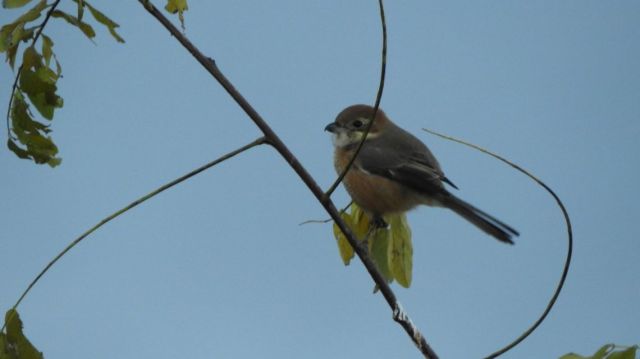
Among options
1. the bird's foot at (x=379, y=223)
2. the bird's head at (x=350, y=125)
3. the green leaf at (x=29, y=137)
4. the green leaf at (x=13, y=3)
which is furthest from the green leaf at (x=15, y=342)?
the bird's head at (x=350, y=125)

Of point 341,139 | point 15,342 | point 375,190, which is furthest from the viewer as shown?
point 341,139

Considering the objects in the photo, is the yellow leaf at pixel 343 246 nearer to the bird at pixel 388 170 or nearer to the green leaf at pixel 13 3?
the bird at pixel 388 170

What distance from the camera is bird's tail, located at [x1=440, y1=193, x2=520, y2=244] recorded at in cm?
388

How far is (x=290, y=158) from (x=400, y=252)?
1448mm

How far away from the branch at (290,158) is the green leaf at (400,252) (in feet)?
3.46

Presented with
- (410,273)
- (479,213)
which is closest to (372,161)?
(479,213)

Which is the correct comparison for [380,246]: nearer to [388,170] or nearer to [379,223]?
[379,223]

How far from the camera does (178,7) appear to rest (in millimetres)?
3189

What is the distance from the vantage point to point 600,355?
2199 millimetres

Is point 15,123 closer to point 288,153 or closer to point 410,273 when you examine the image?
point 288,153

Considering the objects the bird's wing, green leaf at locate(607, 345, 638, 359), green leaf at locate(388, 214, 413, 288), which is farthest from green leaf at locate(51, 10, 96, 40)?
the bird's wing

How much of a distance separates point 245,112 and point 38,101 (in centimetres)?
97

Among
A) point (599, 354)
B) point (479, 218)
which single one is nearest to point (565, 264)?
point (599, 354)

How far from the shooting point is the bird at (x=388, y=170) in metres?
4.91
